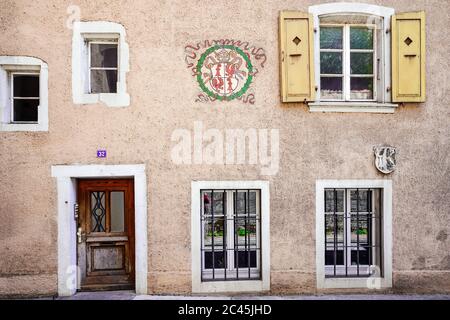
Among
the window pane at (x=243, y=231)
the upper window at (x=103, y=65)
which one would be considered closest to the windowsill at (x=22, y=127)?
the upper window at (x=103, y=65)

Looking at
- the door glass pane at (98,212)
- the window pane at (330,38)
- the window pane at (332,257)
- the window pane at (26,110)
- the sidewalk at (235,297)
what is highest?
the window pane at (330,38)

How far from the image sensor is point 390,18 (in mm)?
5227

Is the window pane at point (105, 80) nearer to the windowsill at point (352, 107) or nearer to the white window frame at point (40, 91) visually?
the white window frame at point (40, 91)

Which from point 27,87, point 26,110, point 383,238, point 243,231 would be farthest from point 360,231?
point 27,87

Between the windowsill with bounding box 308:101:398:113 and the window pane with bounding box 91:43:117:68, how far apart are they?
10.6 feet

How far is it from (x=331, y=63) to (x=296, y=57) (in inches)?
28.3

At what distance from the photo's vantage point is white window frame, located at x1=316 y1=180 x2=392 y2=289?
520cm

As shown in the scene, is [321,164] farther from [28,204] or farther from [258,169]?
[28,204]

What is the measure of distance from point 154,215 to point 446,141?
4.75 meters

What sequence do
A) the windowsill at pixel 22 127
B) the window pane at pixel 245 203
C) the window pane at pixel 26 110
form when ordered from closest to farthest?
the windowsill at pixel 22 127
the window pane at pixel 26 110
the window pane at pixel 245 203

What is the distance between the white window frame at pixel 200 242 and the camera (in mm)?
5121

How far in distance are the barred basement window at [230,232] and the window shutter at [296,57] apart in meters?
1.66

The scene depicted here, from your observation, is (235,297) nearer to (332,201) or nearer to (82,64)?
(332,201)
